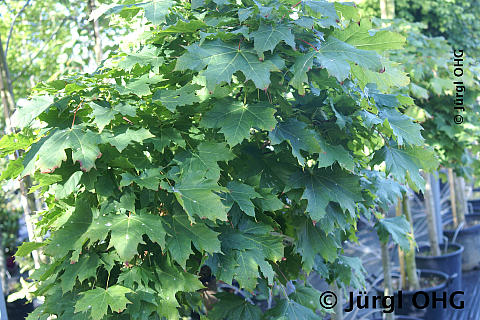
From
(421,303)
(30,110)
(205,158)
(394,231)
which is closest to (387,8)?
(394,231)

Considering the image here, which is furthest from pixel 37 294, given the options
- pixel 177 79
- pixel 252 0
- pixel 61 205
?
pixel 252 0

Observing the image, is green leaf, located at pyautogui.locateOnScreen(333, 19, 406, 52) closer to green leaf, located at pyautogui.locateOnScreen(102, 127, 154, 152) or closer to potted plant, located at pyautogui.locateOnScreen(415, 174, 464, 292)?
green leaf, located at pyautogui.locateOnScreen(102, 127, 154, 152)

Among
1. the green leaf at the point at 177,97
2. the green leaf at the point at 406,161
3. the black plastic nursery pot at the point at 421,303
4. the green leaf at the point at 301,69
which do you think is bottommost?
the black plastic nursery pot at the point at 421,303

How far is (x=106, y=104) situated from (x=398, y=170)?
933mm

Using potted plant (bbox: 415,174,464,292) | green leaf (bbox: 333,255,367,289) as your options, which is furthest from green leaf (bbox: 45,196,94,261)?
potted plant (bbox: 415,174,464,292)

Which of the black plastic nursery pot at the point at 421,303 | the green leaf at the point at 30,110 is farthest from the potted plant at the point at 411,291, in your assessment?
the green leaf at the point at 30,110

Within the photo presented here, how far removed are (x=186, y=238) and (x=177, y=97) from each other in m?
0.42

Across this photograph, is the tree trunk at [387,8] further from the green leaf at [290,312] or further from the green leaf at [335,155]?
the green leaf at [290,312]

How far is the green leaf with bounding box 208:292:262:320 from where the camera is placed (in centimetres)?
156

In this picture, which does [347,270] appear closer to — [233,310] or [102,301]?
[233,310]

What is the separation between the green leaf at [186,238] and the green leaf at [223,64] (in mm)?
400

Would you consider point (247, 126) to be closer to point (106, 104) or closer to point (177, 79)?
point (177, 79)

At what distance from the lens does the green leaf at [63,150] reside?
1203 millimetres

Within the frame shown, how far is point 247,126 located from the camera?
1.37 meters
